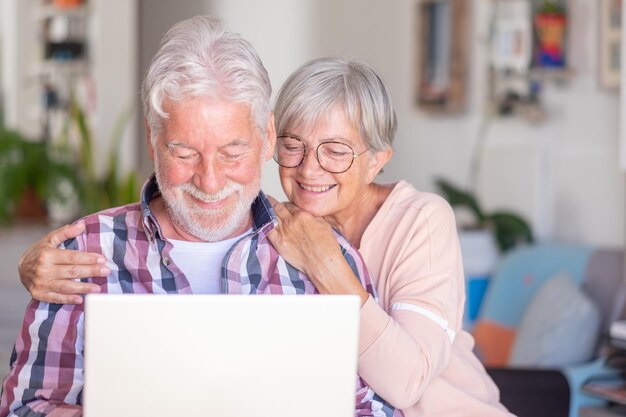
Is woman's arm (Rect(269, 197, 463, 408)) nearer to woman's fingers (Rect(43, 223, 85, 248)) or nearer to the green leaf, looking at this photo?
woman's fingers (Rect(43, 223, 85, 248))

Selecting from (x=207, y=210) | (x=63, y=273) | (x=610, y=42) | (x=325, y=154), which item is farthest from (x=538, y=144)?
(x=63, y=273)

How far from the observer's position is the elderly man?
1.93 metres

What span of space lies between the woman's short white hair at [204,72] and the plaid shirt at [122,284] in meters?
0.21

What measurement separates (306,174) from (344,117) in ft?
0.47

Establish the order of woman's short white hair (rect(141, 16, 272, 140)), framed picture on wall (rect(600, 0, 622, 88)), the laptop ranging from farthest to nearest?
1. framed picture on wall (rect(600, 0, 622, 88))
2. woman's short white hair (rect(141, 16, 272, 140))
3. the laptop

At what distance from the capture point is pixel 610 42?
14.9ft

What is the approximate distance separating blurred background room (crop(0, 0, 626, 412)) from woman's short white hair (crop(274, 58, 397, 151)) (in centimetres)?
47

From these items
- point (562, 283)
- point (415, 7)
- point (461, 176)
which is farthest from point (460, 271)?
point (415, 7)

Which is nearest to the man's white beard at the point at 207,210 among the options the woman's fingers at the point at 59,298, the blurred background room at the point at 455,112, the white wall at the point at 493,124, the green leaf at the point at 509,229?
the woman's fingers at the point at 59,298

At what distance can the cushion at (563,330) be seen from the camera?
395 cm

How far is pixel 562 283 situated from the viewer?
4117 mm

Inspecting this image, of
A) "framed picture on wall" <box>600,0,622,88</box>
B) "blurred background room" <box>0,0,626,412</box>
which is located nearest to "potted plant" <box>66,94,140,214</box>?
"blurred background room" <box>0,0,626,412</box>

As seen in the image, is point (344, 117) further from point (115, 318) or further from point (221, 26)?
point (115, 318)

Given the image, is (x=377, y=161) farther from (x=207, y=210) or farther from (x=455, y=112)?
(x=455, y=112)
